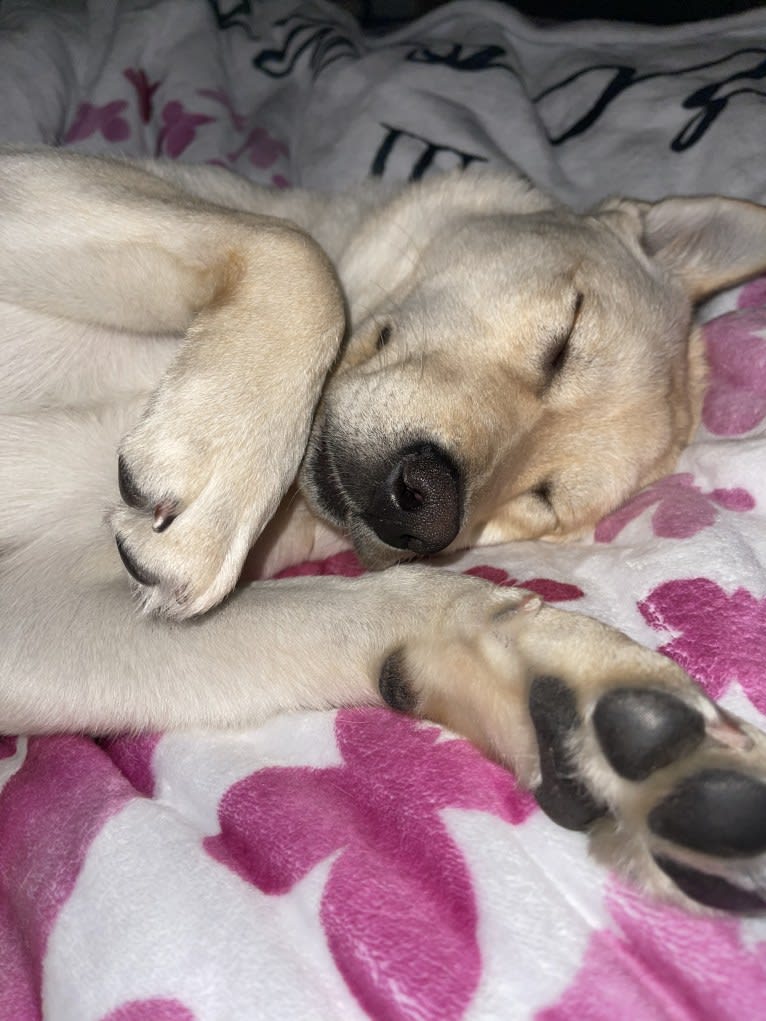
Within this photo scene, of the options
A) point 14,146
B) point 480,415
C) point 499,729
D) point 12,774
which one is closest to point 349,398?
point 480,415

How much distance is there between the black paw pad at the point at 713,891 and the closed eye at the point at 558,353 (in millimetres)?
1208

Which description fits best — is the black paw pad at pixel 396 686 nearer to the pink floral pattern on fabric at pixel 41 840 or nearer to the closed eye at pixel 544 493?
the pink floral pattern on fabric at pixel 41 840

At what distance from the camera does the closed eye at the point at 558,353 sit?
219 centimetres

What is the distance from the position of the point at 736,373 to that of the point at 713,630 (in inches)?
42.5

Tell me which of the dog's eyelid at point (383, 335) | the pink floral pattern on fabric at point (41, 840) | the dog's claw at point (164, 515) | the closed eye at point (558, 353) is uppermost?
the closed eye at point (558, 353)

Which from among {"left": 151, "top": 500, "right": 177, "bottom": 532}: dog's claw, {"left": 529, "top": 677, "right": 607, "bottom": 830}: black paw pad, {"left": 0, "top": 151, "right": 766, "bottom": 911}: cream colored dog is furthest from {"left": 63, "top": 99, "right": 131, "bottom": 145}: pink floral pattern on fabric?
{"left": 529, "top": 677, "right": 607, "bottom": 830}: black paw pad

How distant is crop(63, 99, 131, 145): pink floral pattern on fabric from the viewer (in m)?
3.84

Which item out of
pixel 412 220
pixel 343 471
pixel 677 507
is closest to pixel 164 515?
pixel 343 471

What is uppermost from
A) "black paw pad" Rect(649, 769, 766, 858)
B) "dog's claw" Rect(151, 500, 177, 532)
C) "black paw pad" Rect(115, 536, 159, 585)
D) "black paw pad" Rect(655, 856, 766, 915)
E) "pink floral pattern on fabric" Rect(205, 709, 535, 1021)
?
"black paw pad" Rect(649, 769, 766, 858)

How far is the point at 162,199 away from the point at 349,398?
1.98ft

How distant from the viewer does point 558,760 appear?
4.54ft

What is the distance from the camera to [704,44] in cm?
375

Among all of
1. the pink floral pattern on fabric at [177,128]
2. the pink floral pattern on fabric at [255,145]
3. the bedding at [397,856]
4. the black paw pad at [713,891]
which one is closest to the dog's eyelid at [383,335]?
the bedding at [397,856]

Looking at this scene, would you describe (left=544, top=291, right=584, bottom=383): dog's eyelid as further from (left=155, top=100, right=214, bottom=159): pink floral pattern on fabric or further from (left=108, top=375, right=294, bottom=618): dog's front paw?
(left=155, top=100, right=214, bottom=159): pink floral pattern on fabric
